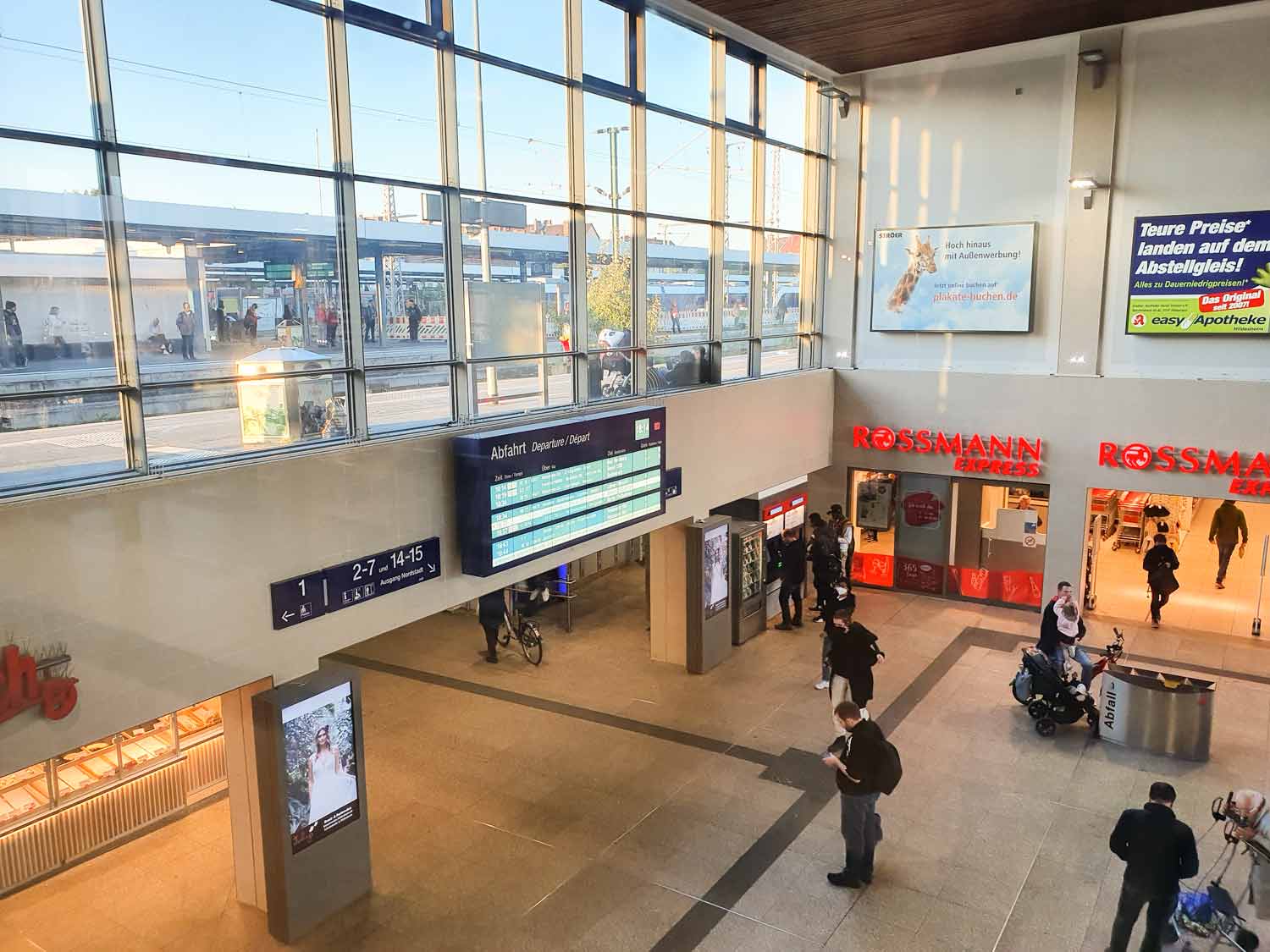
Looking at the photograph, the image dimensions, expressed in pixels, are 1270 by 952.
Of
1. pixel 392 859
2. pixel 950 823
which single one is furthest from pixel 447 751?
pixel 950 823

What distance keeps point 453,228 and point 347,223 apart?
1252 millimetres

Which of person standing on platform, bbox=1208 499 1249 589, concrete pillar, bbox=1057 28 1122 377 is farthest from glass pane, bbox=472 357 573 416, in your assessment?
person standing on platform, bbox=1208 499 1249 589

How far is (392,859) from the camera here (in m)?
8.53

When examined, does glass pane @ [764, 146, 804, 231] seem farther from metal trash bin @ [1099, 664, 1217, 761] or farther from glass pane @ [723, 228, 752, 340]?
metal trash bin @ [1099, 664, 1217, 761]

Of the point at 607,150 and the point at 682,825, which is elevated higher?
the point at 607,150

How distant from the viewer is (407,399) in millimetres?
8852

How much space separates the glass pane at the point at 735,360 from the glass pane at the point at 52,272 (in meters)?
8.69

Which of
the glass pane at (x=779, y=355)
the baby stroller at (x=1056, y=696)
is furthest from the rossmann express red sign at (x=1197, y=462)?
the glass pane at (x=779, y=355)

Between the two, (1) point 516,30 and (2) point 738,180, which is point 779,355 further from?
(1) point 516,30

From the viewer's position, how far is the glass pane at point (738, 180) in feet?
44.2

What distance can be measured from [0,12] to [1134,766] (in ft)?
37.8

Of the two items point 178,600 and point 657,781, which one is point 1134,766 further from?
point 178,600

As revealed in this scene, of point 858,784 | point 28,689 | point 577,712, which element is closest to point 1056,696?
point 858,784

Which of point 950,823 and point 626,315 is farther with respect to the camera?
point 626,315
